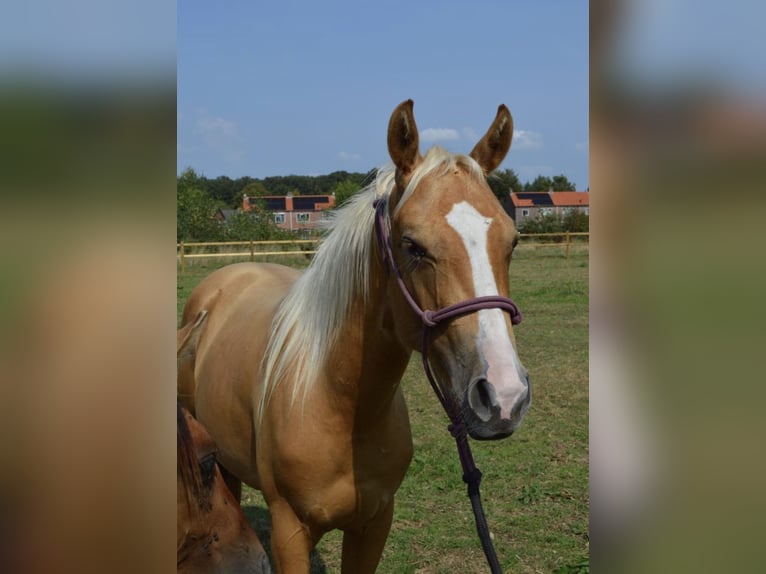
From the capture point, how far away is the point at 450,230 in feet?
5.15

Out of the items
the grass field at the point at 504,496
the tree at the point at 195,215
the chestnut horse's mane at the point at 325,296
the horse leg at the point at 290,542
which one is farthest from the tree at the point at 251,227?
the horse leg at the point at 290,542

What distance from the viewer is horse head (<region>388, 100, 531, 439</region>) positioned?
1.40 m

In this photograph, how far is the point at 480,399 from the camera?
4.64ft

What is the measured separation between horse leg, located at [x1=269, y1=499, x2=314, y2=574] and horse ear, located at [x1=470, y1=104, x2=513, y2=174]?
51.1 inches

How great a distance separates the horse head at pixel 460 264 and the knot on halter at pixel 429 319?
0.01 metres

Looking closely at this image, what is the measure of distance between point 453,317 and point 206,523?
0.72 m

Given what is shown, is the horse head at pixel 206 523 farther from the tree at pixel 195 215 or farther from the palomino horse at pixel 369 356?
the tree at pixel 195 215

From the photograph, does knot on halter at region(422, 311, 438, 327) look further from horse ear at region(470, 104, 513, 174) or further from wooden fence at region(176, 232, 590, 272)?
wooden fence at region(176, 232, 590, 272)

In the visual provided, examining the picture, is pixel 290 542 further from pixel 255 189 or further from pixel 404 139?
pixel 255 189

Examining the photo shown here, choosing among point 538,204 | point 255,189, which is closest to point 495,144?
point 538,204

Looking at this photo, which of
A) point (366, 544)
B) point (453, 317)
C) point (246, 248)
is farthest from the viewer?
point (246, 248)
